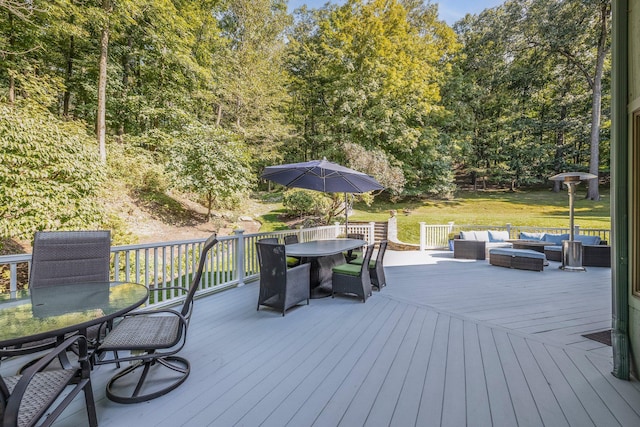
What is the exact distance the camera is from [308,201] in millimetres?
13055

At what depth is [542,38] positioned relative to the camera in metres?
16.2

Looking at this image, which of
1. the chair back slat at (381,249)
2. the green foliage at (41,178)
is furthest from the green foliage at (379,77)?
the green foliage at (41,178)

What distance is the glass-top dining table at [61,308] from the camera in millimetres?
1572

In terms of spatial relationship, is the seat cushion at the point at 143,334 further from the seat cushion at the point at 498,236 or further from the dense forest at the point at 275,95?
the seat cushion at the point at 498,236

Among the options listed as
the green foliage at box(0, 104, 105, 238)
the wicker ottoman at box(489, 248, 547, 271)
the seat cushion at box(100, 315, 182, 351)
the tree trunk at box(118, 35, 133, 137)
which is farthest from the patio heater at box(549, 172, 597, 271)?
the tree trunk at box(118, 35, 133, 137)

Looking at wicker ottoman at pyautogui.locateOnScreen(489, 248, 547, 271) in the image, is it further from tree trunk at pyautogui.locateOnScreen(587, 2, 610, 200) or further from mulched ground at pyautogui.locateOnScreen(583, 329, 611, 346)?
tree trunk at pyautogui.locateOnScreen(587, 2, 610, 200)

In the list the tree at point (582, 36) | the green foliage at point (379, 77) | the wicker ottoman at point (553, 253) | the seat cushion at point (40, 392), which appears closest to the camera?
the seat cushion at point (40, 392)

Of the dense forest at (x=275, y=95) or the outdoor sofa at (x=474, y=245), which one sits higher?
the dense forest at (x=275, y=95)

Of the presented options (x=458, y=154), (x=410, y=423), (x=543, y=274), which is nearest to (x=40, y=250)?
(x=410, y=423)

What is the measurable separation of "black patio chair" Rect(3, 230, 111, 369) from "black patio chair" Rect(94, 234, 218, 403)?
388 mm

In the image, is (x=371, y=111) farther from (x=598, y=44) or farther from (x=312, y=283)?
(x=312, y=283)

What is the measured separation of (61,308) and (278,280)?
2.31 metres

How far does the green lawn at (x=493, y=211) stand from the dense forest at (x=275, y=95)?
1.38 m

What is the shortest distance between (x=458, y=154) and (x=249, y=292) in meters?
19.0
